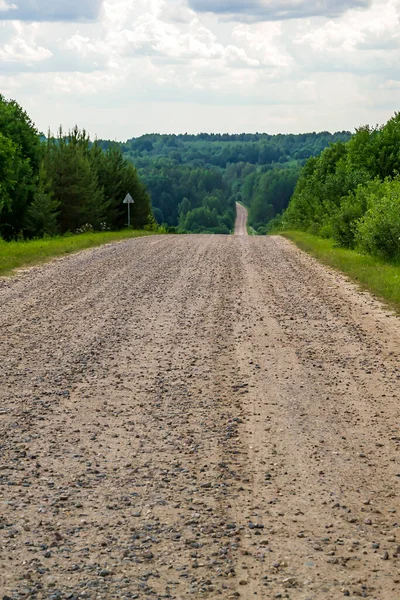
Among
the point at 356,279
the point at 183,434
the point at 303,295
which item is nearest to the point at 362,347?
the point at 183,434

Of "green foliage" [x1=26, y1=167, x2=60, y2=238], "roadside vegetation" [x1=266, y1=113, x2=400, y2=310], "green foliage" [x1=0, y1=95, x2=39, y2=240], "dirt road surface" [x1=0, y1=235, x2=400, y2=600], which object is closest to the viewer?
"dirt road surface" [x1=0, y1=235, x2=400, y2=600]

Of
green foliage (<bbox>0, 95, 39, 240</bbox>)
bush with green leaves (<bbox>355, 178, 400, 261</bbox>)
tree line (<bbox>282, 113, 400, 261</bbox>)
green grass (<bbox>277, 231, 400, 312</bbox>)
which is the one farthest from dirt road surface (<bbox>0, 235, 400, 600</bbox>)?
green foliage (<bbox>0, 95, 39, 240</bbox>)

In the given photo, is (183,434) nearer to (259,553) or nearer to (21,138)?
(259,553)

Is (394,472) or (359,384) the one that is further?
(359,384)

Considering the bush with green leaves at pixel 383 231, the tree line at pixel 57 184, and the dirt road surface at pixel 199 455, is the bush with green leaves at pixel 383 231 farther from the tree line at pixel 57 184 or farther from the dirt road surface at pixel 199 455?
the tree line at pixel 57 184

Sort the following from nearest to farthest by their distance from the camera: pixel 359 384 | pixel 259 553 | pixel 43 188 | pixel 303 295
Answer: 1. pixel 259 553
2. pixel 359 384
3. pixel 303 295
4. pixel 43 188

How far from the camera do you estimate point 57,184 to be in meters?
47.1

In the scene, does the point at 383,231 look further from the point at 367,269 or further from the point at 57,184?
the point at 57,184

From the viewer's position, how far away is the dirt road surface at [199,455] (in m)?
4.41

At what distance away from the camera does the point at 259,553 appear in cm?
460

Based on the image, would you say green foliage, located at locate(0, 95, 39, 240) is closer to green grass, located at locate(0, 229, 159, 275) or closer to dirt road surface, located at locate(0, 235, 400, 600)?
green grass, located at locate(0, 229, 159, 275)

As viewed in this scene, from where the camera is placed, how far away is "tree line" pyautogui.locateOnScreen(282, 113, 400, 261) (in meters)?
22.0

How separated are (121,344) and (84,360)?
109 cm

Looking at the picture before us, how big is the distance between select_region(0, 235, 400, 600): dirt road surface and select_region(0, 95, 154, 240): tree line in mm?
28347
